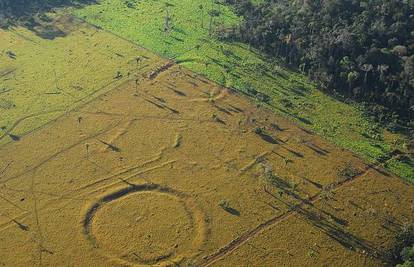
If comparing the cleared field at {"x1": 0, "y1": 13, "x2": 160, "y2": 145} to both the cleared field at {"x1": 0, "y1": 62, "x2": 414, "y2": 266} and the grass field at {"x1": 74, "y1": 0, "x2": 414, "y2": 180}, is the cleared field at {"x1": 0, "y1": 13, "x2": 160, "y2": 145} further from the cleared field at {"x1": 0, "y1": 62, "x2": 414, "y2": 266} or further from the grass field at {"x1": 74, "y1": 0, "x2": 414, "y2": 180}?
the grass field at {"x1": 74, "y1": 0, "x2": 414, "y2": 180}

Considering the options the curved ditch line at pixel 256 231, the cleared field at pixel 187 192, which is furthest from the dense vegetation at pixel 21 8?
→ the curved ditch line at pixel 256 231

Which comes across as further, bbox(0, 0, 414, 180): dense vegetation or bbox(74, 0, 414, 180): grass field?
bbox(74, 0, 414, 180): grass field

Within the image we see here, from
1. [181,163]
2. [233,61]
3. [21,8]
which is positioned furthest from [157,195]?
[21,8]

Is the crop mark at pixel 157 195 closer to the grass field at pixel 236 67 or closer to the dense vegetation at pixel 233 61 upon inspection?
the dense vegetation at pixel 233 61

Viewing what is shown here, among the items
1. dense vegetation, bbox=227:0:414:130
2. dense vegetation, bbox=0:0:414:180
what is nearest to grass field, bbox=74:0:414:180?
dense vegetation, bbox=0:0:414:180

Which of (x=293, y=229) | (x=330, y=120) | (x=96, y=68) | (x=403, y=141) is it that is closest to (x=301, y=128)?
(x=330, y=120)

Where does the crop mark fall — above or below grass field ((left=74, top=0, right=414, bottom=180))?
below

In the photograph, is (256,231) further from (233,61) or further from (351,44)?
(351,44)

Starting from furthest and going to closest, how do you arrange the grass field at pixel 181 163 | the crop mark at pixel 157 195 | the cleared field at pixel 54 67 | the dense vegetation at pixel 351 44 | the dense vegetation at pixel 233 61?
the dense vegetation at pixel 351 44 < the cleared field at pixel 54 67 < the dense vegetation at pixel 233 61 < the grass field at pixel 181 163 < the crop mark at pixel 157 195
